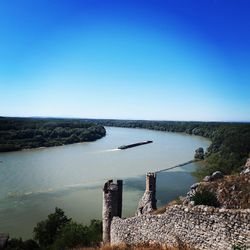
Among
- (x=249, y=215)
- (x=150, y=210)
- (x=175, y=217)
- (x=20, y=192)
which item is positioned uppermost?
(x=249, y=215)

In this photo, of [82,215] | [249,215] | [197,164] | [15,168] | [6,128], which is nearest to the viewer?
[249,215]

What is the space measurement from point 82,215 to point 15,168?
23254mm

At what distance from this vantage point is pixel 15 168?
46.5m

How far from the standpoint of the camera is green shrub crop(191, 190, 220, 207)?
14.6 m

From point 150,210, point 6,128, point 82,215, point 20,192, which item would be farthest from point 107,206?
point 6,128

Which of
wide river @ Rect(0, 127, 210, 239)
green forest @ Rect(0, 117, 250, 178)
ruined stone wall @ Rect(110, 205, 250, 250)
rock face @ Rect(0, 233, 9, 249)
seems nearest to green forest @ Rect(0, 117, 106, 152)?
green forest @ Rect(0, 117, 250, 178)

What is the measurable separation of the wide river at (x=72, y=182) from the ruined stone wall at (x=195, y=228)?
544 inches

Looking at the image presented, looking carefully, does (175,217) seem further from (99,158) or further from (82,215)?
(99,158)

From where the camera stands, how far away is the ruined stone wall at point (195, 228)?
24.2 ft

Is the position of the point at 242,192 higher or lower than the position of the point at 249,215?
lower

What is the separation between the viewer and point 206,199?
14867mm

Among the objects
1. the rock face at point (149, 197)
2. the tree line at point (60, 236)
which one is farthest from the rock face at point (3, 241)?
the rock face at point (149, 197)

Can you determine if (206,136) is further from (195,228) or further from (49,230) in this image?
(195,228)

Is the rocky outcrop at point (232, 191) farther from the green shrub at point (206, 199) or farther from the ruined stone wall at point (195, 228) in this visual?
the ruined stone wall at point (195, 228)
